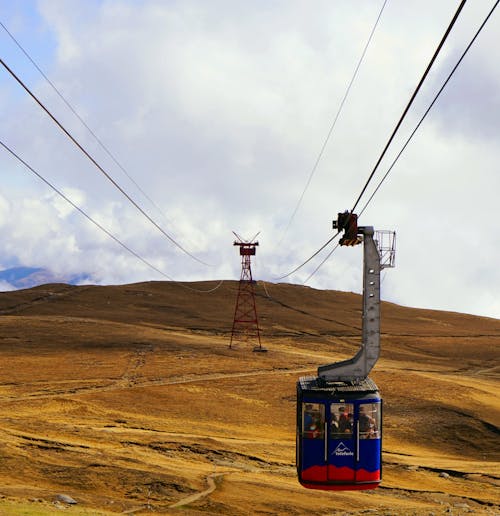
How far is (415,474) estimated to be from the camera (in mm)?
40500

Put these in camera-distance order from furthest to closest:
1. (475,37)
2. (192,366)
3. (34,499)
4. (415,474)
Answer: (192,366) → (415,474) → (34,499) → (475,37)

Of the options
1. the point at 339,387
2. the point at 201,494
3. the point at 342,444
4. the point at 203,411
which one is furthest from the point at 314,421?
the point at 203,411

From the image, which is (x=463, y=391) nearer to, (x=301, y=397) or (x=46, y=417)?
(x=46, y=417)

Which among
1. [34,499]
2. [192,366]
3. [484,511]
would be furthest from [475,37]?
[192,366]

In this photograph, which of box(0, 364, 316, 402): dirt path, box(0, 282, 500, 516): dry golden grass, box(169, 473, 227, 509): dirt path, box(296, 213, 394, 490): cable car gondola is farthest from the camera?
box(0, 364, 316, 402): dirt path

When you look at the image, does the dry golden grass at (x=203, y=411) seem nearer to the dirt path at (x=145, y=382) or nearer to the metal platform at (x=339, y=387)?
the dirt path at (x=145, y=382)

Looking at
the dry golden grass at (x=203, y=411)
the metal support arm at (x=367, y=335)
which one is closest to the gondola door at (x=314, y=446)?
the metal support arm at (x=367, y=335)

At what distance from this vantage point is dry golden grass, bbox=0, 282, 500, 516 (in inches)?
1293

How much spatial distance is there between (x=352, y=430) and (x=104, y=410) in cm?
3238

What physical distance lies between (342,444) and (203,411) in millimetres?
32772

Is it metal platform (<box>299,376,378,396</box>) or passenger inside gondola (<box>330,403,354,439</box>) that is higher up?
metal platform (<box>299,376,378,396</box>)

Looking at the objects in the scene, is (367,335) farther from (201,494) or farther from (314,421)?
(201,494)

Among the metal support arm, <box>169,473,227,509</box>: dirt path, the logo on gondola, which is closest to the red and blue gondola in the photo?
the logo on gondola

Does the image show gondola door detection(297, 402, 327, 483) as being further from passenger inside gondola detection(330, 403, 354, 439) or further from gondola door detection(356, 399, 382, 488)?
gondola door detection(356, 399, 382, 488)
